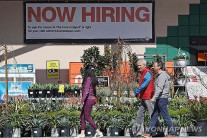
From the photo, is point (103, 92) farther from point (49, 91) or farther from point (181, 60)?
point (181, 60)

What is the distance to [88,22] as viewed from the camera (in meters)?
22.5

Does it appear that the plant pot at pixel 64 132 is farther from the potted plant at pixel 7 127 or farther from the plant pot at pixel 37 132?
the potted plant at pixel 7 127

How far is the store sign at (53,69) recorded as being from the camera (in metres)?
22.5

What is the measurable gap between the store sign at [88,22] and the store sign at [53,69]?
919 mm

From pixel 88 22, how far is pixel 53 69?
92.4 inches

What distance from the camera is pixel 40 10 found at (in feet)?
73.7

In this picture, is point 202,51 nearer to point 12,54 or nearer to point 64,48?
point 64,48

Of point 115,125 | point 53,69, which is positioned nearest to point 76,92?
point 53,69

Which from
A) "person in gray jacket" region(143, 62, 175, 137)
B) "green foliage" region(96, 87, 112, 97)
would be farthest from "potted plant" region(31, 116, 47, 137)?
"green foliage" region(96, 87, 112, 97)

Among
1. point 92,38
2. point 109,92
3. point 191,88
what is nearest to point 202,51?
point 191,88

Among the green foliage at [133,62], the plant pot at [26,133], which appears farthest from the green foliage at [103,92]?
the plant pot at [26,133]

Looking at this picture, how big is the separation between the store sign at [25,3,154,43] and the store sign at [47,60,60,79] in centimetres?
92

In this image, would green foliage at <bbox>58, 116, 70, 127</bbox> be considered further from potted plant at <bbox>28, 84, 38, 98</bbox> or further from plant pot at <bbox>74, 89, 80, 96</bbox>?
potted plant at <bbox>28, 84, 38, 98</bbox>

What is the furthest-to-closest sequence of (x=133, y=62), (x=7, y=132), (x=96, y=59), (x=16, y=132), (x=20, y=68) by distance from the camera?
(x=20, y=68)
(x=96, y=59)
(x=133, y=62)
(x=16, y=132)
(x=7, y=132)
